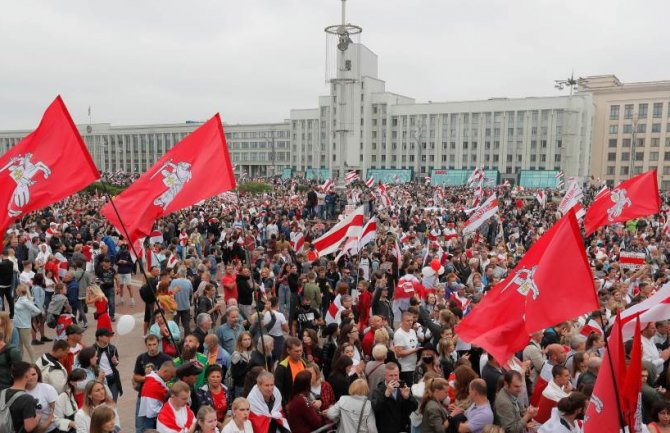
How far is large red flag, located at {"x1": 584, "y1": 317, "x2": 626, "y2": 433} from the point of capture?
150 inches

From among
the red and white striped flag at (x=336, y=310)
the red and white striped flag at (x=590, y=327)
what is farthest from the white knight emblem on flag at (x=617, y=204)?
the red and white striped flag at (x=336, y=310)

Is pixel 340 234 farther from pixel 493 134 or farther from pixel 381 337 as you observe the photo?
pixel 493 134

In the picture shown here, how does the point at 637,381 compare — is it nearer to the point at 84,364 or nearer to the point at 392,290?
the point at 84,364

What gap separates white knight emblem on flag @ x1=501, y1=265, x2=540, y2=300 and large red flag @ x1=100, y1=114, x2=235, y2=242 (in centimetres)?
339

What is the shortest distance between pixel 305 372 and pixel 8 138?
148 m

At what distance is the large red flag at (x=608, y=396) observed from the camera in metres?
3.80

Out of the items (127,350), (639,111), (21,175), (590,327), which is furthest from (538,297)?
(639,111)

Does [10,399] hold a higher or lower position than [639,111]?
lower

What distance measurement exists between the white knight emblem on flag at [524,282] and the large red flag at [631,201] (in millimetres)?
7773

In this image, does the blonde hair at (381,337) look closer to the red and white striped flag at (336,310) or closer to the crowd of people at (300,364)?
the crowd of people at (300,364)

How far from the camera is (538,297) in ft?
15.6

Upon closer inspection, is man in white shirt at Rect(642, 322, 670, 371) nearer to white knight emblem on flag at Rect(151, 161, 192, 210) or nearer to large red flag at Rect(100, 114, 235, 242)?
large red flag at Rect(100, 114, 235, 242)

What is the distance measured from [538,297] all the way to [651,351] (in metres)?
2.76

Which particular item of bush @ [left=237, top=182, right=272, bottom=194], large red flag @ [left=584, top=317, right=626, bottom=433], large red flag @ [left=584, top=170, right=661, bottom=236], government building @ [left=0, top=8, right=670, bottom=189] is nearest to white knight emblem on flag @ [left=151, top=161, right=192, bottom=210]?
large red flag @ [left=584, top=317, right=626, bottom=433]
